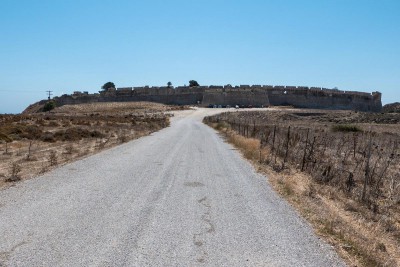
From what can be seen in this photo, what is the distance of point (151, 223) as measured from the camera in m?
8.02

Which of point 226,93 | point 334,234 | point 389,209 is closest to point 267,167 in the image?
point 389,209

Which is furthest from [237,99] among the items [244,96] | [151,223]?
[151,223]

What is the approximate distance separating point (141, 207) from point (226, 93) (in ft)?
406

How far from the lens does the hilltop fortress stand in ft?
433

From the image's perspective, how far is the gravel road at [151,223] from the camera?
6.24 m

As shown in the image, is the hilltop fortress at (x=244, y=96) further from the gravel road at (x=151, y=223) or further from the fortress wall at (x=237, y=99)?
the gravel road at (x=151, y=223)

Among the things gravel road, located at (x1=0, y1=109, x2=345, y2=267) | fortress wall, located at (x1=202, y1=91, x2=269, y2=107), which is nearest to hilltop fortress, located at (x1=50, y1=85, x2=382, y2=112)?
fortress wall, located at (x1=202, y1=91, x2=269, y2=107)

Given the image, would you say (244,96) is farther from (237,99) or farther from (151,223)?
(151,223)

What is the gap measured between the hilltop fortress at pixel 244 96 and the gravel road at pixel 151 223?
118 metres

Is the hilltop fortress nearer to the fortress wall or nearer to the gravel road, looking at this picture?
the fortress wall

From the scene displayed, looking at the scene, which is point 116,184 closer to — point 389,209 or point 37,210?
point 37,210

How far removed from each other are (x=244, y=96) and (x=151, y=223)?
125 metres

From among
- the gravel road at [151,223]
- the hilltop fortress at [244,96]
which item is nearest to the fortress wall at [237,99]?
the hilltop fortress at [244,96]

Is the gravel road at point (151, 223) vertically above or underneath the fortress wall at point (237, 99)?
underneath
